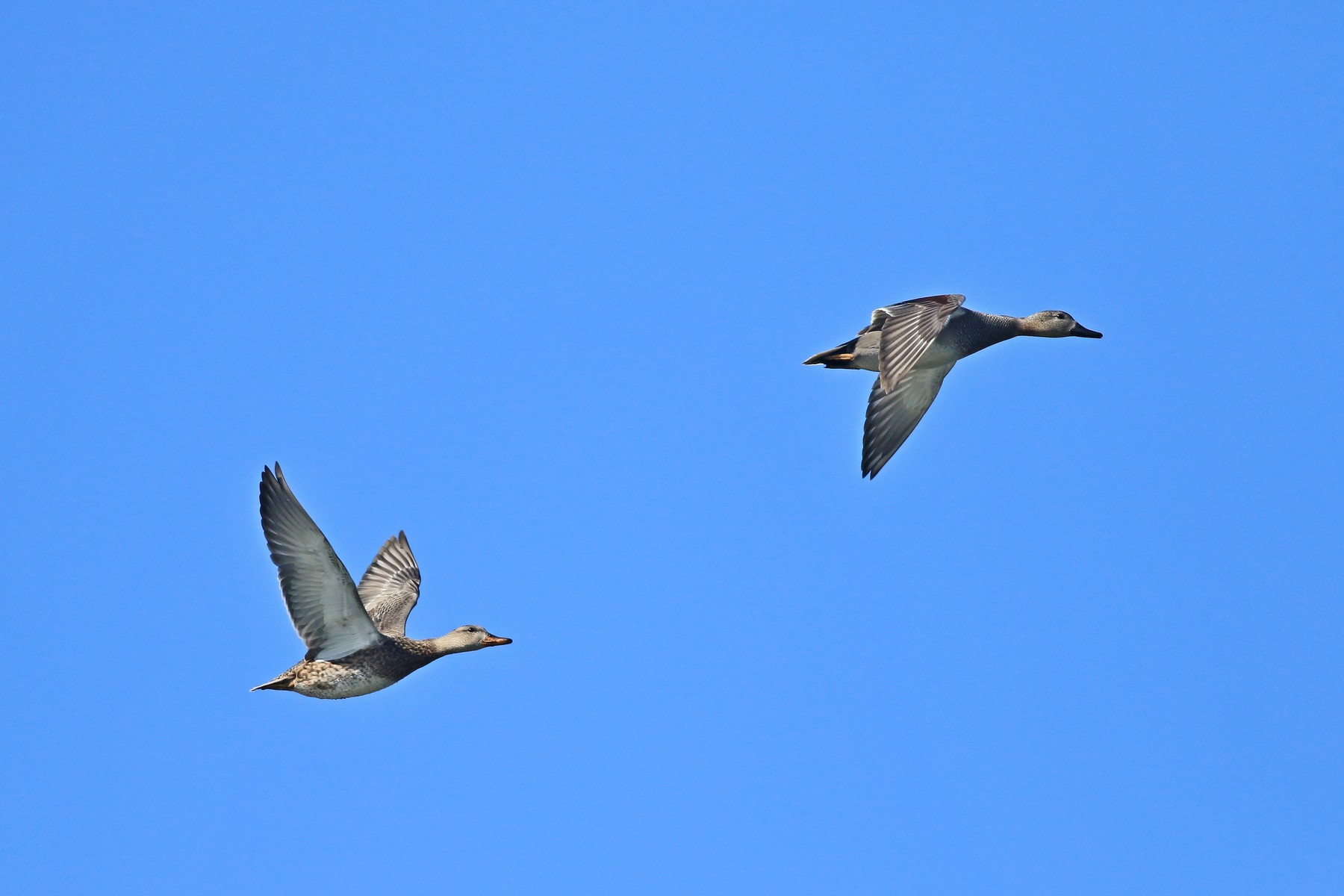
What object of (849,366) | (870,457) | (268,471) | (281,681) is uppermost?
(849,366)

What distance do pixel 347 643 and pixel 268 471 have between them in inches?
87.4

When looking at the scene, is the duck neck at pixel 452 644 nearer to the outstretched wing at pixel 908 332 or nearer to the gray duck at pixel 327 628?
the gray duck at pixel 327 628

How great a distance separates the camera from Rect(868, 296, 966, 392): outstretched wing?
18219mm

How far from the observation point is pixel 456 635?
19.2 meters

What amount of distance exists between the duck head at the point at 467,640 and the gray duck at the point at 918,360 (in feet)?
16.2

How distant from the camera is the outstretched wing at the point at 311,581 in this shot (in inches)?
656

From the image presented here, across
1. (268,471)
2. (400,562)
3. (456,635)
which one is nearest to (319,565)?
(268,471)

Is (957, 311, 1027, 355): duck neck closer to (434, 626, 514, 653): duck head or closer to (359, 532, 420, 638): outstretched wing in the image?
(434, 626, 514, 653): duck head

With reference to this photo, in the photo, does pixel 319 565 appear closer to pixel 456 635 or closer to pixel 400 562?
pixel 456 635

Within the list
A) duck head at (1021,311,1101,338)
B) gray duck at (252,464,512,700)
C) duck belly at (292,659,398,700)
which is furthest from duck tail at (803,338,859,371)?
duck belly at (292,659,398,700)

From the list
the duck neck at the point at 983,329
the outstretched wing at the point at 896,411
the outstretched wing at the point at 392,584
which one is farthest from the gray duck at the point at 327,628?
the duck neck at the point at 983,329

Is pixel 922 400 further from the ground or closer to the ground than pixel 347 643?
further from the ground

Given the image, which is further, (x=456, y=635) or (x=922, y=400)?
(x=922, y=400)

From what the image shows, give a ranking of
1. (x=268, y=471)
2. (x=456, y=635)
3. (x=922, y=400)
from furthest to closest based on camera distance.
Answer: (x=922, y=400)
(x=456, y=635)
(x=268, y=471)
